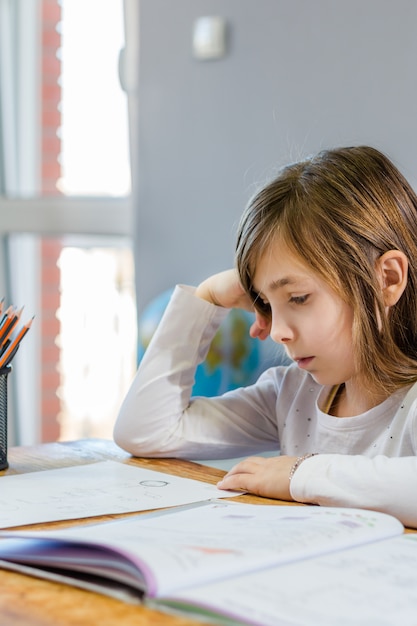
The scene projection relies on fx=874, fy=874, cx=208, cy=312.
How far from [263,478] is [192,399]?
405 mm

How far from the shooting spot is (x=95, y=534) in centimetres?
64

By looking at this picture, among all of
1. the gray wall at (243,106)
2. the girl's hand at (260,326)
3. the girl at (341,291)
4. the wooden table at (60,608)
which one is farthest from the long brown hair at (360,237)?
the gray wall at (243,106)

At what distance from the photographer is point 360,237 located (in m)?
1.03

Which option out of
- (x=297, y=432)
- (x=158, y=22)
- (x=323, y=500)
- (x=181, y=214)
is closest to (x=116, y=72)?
(x=158, y=22)

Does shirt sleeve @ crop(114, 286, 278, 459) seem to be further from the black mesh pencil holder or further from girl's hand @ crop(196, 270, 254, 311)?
the black mesh pencil holder

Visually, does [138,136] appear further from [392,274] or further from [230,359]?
Answer: [392,274]

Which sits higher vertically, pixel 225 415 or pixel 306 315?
pixel 306 315

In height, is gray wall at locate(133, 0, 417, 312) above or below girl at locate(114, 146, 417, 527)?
above

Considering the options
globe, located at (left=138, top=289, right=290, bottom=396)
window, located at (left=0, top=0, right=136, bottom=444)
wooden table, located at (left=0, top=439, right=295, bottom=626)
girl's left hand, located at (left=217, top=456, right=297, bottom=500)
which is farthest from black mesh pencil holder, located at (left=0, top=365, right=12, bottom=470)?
window, located at (left=0, top=0, right=136, bottom=444)

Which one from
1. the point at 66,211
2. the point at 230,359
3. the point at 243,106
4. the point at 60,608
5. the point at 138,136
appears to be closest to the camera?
the point at 60,608

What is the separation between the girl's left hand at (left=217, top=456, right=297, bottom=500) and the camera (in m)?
0.89

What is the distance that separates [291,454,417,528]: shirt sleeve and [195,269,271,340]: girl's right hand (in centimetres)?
35

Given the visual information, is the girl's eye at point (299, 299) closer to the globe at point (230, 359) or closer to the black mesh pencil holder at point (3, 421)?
the black mesh pencil holder at point (3, 421)

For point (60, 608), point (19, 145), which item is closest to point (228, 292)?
point (60, 608)
